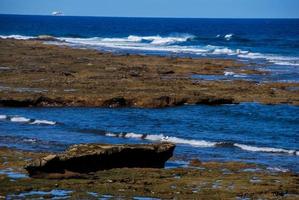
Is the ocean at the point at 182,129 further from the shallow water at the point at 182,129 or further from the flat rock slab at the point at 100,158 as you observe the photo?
the flat rock slab at the point at 100,158

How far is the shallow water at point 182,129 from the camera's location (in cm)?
2472

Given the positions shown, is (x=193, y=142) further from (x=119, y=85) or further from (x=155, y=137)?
(x=119, y=85)

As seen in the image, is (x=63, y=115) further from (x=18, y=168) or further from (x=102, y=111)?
(x=18, y=168)

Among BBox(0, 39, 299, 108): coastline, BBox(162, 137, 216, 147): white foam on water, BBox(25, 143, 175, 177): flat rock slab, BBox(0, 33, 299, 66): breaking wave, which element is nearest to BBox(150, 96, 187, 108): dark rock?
BBox(0, 39, 299, 108): coastline

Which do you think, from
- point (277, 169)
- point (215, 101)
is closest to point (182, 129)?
point (215, 101)

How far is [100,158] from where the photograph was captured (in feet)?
62.6

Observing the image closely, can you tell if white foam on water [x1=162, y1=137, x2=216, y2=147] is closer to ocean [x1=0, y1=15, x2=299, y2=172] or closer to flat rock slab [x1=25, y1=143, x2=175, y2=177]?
ocean [x1=0, y1=15, x2=299, y2=172]

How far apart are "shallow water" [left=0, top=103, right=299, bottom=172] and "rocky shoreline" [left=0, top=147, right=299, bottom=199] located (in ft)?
6.24

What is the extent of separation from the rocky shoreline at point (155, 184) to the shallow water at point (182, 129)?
1902 millimetres

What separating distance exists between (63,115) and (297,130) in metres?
10.6

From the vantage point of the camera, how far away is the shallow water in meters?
24.7

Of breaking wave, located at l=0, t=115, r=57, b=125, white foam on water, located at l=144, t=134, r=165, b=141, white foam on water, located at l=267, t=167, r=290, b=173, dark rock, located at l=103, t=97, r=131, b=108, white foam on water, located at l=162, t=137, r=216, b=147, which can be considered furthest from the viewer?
dark rock, located at l=103, t=97, r=131, b=108

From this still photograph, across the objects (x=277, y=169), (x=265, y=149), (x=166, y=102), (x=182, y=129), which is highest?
(x=166, y=102)

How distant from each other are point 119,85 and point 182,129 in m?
12.4
